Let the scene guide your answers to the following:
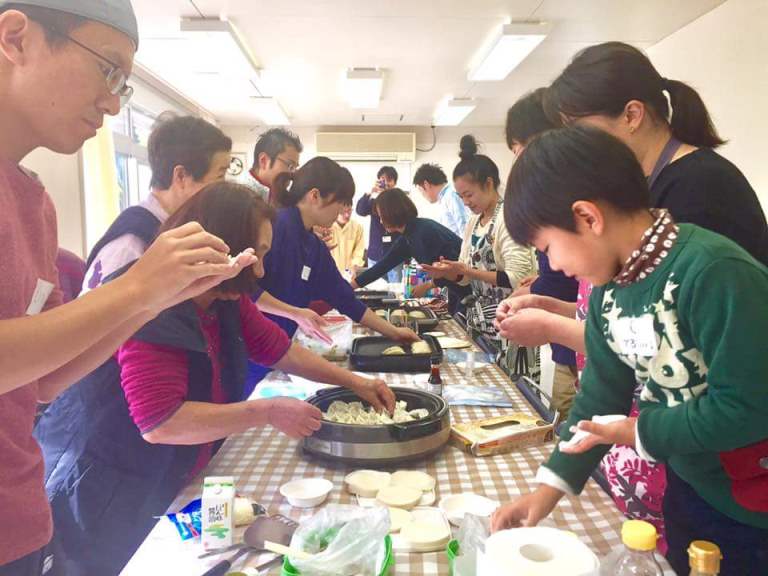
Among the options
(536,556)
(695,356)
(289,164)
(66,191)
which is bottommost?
(536,556)

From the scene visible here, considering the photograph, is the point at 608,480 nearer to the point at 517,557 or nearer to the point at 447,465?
the point at 447,465

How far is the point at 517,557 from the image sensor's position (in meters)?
0.66

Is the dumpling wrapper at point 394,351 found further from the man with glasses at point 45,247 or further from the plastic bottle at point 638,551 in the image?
the plastic bottle at point 638,551

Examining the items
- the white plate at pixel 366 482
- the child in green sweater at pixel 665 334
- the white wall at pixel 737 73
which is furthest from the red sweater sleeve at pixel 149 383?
the white wall at pixel 737 73

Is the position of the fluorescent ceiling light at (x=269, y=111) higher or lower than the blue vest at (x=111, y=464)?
higher

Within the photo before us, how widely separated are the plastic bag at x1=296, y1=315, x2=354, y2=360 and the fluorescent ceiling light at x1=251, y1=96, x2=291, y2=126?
17.4 feet

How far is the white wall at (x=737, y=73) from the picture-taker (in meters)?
3.71

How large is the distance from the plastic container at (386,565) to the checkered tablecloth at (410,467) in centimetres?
2

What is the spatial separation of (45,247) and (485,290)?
2515 mm

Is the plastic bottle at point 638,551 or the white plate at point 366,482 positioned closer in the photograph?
the plastic bottle at point 638,551

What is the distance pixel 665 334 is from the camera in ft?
2.95

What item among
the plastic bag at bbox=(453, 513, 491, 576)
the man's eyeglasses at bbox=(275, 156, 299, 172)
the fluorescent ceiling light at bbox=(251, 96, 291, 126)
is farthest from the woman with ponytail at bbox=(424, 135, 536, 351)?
the fluorescent ceiling light at bbox=(251, 96, 291, 126)

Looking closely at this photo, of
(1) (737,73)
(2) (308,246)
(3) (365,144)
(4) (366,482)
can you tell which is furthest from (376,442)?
(3) (365,144)

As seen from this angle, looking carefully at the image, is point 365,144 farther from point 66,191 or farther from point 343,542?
point 343,542
